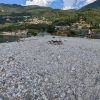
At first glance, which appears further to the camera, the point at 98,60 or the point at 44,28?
the point at 44,28

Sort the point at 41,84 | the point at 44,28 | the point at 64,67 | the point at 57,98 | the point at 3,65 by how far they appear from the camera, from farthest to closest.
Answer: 1. the point at 44,28
2. the point at 64,67
3. the point at 3,65
4. the point at 41,84
5. the point at 57,98

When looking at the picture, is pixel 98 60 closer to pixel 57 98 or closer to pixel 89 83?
pixel 89 83

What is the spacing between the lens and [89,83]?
20.2 meters

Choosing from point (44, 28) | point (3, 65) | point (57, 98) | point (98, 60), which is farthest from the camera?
point (44, 28)

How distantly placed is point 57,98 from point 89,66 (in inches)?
320

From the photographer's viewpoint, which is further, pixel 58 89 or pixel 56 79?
pixel 56 79

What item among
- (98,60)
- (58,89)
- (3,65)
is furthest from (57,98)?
(98,60)

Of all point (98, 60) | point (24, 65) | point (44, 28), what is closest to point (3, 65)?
point (24, 65)

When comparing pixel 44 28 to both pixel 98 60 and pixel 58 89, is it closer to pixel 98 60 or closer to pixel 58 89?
pixel 98 60

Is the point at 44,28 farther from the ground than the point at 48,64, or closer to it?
closer to it

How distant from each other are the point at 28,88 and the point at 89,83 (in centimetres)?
430

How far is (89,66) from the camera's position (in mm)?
24703

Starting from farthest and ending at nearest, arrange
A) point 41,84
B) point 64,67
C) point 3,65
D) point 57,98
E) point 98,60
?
point 98,60
point 64,67
point 3,65
point 41,84
point 57,98

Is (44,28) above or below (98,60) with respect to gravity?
below
